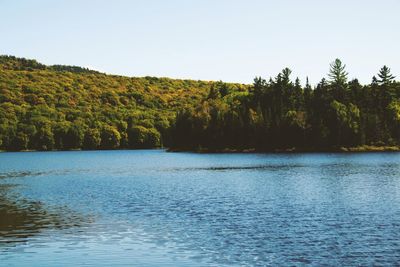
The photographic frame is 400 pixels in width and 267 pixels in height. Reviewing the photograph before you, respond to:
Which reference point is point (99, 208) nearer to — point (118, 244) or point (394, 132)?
point (118, 244)

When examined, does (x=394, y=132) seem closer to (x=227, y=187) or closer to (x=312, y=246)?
(x=227, y=187)

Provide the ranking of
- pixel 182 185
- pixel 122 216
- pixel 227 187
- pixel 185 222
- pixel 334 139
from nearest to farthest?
1. pixel 185 222
2. pixel 122 216
3. pixel 227 187
4. pixel 182 185
5. pixel 334 139

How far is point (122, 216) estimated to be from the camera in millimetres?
48531

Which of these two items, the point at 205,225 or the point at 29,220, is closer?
the point at 205,225

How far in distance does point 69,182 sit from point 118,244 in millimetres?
59304

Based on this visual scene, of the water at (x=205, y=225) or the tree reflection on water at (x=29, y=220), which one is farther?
the tree reflection on water at (x=29, y=220)

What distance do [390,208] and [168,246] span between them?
83.9ft

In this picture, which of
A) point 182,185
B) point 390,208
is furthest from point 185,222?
point 182,185

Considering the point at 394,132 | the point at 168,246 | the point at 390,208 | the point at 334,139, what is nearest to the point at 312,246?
the point at 168,246

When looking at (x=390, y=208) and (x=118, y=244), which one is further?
(x=390, y=208)

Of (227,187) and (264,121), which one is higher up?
(264,121)

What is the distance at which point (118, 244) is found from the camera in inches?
1385

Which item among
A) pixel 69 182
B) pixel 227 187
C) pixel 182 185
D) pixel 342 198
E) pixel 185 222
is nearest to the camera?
pixel 185 222

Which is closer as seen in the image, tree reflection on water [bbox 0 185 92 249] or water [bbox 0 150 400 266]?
water [bbox 0 150 400 266]
